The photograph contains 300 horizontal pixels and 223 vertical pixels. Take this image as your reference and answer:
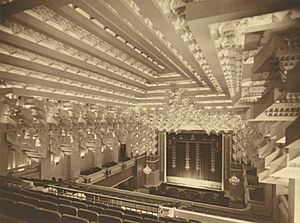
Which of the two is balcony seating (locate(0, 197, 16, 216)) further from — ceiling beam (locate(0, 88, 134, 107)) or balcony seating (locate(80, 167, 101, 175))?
balcony seating (locate(80, 167, 101, 175))

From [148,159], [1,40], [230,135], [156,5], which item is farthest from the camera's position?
[148,159]

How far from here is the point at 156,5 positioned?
9.22 feet

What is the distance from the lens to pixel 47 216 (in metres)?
4.03

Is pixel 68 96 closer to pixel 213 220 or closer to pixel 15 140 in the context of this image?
pixel 15 140

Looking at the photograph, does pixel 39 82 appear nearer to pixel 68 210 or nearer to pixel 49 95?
pixel 49 95

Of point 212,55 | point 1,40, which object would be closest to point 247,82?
point 212,55

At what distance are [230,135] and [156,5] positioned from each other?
15.5 metres

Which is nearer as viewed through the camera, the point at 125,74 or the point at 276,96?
the point at 276,96

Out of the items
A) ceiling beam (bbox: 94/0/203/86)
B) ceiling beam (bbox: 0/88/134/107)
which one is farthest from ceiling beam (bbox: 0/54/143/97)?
ceiling beam (bbox: 94/0/203/86)

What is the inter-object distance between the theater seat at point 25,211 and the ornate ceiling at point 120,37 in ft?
9.38

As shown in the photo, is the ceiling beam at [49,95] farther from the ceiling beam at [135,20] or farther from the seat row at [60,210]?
the ceiling beam at [135,20]

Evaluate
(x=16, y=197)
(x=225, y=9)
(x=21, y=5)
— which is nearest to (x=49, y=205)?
(x=16, y=197)

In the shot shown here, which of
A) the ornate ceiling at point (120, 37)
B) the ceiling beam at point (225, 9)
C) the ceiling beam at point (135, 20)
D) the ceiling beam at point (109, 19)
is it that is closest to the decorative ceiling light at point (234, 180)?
the ornate ceiling at point (120, 37)

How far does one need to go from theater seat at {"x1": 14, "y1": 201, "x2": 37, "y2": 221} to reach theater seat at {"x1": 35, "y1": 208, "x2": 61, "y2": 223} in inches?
4.9
